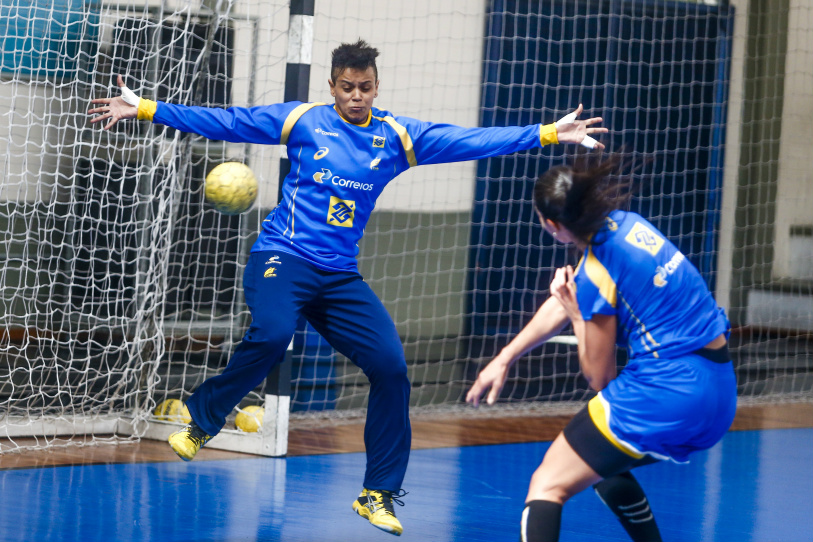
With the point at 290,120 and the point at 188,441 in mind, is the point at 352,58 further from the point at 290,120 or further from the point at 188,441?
the point at 188,441

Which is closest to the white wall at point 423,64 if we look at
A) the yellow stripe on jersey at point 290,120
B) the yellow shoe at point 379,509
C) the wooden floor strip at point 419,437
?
the wooden floor strip at point 419,437

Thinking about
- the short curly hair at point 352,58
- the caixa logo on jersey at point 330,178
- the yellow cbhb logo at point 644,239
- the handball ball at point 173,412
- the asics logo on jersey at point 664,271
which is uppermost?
the short curly hair at point 352,58

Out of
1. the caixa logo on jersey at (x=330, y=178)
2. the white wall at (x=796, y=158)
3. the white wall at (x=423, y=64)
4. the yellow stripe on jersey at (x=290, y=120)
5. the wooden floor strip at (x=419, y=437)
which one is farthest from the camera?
the white wall at (x=796, y=158)

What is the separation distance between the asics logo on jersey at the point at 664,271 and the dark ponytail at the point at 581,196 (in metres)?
0.18

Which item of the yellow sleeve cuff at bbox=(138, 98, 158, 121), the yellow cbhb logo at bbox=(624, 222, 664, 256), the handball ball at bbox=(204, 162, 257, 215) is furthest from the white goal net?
the yellow cbhb logo at bbox=(624, 222, 664, 256)

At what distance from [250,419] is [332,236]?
1.82m

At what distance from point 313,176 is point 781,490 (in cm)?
274

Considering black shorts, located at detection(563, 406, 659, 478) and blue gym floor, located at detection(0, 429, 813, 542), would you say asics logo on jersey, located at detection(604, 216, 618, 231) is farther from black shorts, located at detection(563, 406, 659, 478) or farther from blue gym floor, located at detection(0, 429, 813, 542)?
blue gym floor, located at detection(0, 429, 813, 542)

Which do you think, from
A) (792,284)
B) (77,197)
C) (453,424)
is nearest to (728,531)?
(453,424)

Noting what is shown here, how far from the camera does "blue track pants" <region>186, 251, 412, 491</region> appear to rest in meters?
3.56

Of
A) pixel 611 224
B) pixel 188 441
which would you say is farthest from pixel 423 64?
pixel 611 224

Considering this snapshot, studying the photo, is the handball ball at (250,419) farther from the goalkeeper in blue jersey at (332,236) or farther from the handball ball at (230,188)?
the goalkeeper in blue jersey at (332,236)

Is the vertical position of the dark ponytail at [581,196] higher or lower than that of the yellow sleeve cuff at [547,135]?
lower

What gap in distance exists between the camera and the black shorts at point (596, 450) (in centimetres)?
252
